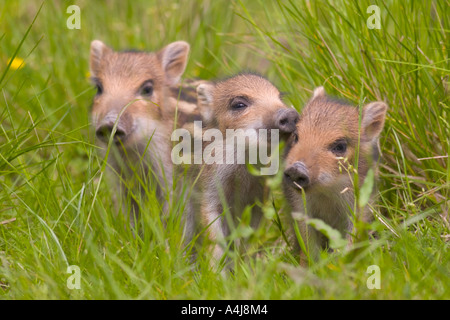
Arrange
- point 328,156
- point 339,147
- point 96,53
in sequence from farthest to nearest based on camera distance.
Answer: point 96,53
point 339,147
point 328,156

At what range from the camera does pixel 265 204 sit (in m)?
4.99

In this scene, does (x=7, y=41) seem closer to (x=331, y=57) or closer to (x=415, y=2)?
(x=331, y=57)

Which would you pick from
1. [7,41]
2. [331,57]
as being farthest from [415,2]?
[7,41]

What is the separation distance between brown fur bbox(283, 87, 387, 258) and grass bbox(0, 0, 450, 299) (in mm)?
269

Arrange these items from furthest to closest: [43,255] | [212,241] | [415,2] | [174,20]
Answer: [174,20] → [415,2] → [212,241] → [43,255]

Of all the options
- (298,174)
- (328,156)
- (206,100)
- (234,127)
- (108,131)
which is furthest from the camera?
(206,100)

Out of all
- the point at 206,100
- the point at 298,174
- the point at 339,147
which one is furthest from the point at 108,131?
the point at 339,147

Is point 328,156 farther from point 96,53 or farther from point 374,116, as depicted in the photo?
point 96,53

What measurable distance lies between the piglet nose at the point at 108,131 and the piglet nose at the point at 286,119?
135cm

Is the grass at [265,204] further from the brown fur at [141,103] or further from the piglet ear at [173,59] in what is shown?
the piglet ear at [173,59]

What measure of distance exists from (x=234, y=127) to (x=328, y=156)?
0.83m
